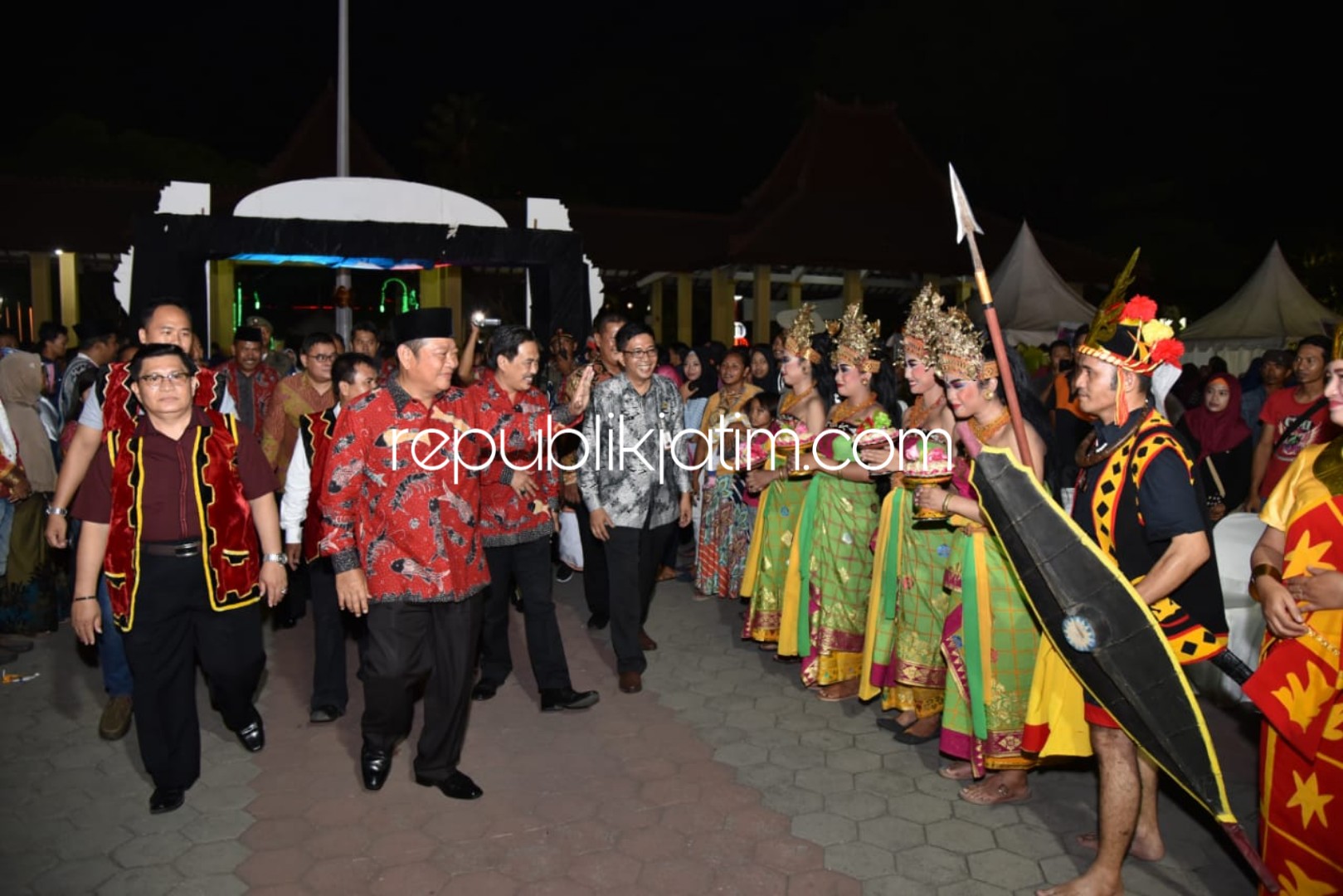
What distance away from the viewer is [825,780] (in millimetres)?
4191

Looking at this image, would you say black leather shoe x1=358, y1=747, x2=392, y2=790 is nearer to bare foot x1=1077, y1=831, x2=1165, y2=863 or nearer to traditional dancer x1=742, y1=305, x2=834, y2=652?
traditional dancer x1=742, y1=305, x2=834, y2=652

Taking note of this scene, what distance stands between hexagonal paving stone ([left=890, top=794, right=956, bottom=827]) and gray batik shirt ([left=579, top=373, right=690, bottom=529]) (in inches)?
76.4

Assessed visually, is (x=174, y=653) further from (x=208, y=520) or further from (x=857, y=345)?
(x=857, y=345)

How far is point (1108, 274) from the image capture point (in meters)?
20.7

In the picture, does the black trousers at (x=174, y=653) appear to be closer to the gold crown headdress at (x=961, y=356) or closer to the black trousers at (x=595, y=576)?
the black trousers at (x=595, y=576)

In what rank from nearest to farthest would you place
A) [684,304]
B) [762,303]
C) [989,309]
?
[989,309]
[762,303]
[684,304]

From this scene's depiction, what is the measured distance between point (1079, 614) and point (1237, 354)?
15480mm

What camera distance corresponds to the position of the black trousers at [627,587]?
17.0ft

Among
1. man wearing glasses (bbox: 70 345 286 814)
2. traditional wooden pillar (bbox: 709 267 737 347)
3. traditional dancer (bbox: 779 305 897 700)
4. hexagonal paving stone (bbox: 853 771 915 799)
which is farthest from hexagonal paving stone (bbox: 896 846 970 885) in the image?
traditional wooden pillar (bbox: 709 267 737 347)

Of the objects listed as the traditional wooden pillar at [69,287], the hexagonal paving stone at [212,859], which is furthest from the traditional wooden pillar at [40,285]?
the hexagonal paving stone at [212,859]

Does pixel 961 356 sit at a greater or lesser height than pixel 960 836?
greater

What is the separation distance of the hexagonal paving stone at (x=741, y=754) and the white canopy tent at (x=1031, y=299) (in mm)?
11375

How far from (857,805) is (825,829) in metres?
0.26

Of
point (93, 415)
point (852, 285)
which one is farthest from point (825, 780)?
point (852, 285)
